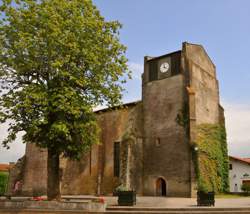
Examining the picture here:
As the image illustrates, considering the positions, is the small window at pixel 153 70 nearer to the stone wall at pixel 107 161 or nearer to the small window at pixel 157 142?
the stone wall at pixel 107 161

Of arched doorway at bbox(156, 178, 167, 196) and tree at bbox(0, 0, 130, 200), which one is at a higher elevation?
tree at bbox(0, 0, 130, 200)

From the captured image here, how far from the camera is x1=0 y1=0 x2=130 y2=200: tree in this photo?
55.4 ft

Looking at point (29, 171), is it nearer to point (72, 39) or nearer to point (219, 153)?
point (219, 153)

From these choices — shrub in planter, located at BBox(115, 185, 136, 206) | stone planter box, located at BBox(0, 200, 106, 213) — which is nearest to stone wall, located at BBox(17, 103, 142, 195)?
shrub in planter, located at BBox(115, 185, 136, 206)

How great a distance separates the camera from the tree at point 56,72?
16.9m

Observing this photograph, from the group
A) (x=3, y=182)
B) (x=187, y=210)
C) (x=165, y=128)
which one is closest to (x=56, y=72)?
(x=187, y=210)

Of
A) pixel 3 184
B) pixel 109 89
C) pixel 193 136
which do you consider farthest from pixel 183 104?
pixel 3 184

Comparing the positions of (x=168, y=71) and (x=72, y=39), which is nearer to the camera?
(x=72, y=39)

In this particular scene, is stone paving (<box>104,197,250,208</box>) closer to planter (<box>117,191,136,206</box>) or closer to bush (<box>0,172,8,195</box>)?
planter (<box>117,191,136,206</box>)

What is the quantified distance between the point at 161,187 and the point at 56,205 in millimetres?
16219

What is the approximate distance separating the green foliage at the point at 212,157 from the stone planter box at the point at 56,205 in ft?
44.0

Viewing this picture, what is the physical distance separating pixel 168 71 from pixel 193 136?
287 inches

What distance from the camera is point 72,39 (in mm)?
17469

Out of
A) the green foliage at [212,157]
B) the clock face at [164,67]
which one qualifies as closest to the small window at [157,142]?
the green foliage at [212,157]
